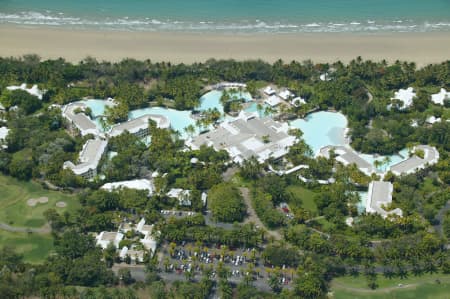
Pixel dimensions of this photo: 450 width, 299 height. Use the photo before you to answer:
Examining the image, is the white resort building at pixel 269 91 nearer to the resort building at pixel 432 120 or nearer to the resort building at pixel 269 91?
the resort building at pixel 269 91

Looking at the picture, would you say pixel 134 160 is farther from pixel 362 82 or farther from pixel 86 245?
pixel 362 82

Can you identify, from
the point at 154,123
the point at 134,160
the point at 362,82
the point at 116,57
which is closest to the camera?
the point at 134,160

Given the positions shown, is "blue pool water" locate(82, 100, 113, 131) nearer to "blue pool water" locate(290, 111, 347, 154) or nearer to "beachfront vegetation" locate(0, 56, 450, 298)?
"beachfront vegetation" locate(0, 56, 450, 298)

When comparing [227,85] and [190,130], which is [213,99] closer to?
[227,85]

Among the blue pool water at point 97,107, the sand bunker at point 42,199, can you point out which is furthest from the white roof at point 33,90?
the sand bunker at point 42,199

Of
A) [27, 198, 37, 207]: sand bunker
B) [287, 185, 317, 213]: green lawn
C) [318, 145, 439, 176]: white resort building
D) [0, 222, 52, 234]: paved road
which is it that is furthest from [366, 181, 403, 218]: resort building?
[27, 198, 37, 207]: sand bunker

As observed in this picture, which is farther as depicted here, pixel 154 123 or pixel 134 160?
pixel 154 123

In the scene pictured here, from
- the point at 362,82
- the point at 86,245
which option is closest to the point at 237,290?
the point at 86,245
